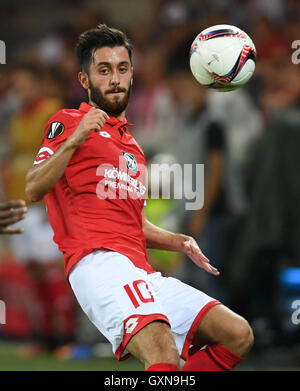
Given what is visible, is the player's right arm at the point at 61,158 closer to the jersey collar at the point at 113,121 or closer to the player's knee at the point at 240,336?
the jersey collar at the point at 113,121

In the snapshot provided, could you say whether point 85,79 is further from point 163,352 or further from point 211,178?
point 211,178

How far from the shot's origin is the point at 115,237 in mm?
4230

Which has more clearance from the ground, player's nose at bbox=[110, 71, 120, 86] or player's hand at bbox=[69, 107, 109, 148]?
player's nose at bbox=[110, 71, 120, 86]

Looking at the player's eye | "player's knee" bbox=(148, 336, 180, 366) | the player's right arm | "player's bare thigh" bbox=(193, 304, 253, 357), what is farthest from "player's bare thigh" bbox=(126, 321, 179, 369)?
the player's eye

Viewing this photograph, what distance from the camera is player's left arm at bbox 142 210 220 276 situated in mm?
4465

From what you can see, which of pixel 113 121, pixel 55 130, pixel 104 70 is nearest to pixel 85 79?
pixel 104 70

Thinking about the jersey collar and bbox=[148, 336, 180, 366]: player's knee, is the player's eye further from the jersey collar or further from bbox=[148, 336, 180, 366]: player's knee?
bbox=[148, 336, 180, 366]: player's knee

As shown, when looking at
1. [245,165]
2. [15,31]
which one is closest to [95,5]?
[15,31]

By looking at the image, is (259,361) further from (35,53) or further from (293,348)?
(35,53)

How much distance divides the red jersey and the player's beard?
0.44 ft

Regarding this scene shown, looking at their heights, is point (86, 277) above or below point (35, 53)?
below

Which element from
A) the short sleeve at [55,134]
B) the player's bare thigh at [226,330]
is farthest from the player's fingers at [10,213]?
the player's bare thigh at [226,330]

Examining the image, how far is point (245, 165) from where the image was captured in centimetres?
750

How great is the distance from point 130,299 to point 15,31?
1029 centimetres
